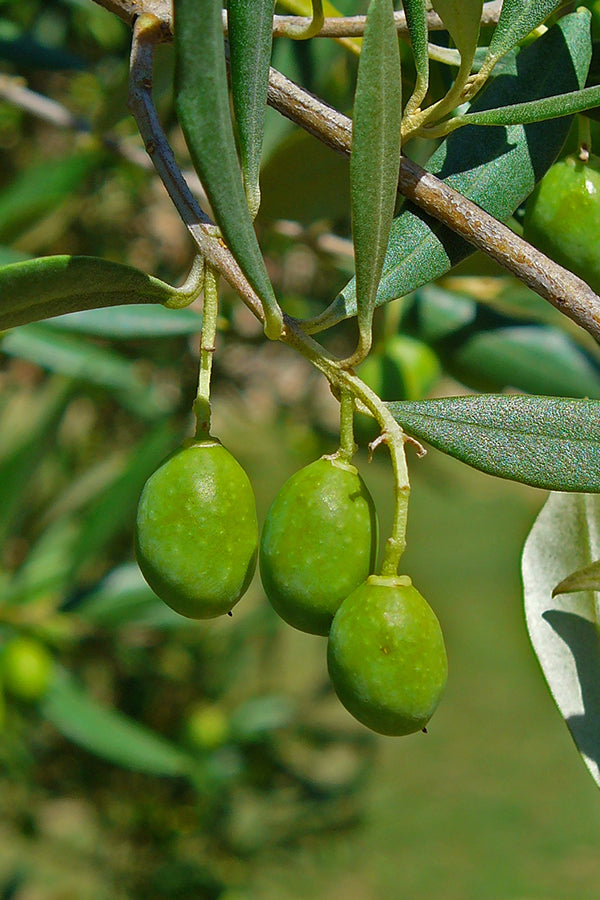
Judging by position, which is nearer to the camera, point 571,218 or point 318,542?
point 318,542

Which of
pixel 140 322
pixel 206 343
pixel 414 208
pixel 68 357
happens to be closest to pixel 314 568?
pixel 206 343

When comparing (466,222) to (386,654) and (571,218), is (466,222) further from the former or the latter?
(386,654)

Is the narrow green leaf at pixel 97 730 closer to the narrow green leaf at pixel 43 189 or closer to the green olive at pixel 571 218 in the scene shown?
the narrow green leaf at pixel 43 189

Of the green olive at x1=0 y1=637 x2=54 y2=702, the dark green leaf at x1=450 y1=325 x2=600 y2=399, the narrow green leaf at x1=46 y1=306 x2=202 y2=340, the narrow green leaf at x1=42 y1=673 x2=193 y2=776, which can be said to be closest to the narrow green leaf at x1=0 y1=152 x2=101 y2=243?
the narrow green leaf at x1=46 y1=306 x2=202 y2=340

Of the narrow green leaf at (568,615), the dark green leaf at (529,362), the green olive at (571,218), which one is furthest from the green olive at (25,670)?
the green olive at (571,218)

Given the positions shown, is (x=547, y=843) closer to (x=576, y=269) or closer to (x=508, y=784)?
(x=508, y=784)

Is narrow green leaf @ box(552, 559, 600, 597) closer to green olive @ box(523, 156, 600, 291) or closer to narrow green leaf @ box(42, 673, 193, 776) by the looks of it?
green olive @ box(523, 156, 600, 291)

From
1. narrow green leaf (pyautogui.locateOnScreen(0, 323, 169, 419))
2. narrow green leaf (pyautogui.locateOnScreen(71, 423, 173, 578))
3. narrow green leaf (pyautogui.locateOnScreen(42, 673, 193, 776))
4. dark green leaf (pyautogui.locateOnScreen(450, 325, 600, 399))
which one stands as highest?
dark green leaf (pyautogui.locateOnScreen(450, 325, 600, 399))
